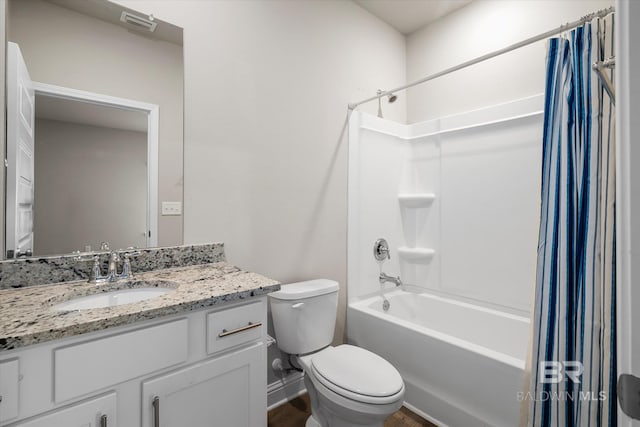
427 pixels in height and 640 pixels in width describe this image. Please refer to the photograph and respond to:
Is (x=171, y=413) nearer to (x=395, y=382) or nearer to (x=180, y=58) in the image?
(x=395, y=382)

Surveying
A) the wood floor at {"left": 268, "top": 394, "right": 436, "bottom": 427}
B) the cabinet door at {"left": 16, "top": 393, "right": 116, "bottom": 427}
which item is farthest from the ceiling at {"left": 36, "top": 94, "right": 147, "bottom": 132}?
the wood floor at {"left": 268, "top": 394, "right": 436, "bottom": 427}

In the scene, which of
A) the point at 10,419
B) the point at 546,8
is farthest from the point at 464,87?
the point at 10,419

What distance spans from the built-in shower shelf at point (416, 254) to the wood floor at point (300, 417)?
1.09 meters

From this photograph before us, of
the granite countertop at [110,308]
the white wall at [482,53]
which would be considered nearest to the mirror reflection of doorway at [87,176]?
the granite countertop at [110,308]

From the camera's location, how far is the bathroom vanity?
74 centimetres

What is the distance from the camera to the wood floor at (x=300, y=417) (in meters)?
1.70

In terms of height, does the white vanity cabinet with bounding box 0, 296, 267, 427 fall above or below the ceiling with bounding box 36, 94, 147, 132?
below

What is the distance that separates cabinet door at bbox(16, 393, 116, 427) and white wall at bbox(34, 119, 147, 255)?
2.30 feet

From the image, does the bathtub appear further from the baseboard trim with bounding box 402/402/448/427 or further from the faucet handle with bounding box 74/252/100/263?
the faucet handle with bounding box 74/252/100/263

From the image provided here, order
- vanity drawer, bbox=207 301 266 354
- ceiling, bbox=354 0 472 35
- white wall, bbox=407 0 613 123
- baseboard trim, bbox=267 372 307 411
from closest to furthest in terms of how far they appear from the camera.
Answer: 1. vanity drawer, bbox=207 301 266 354
2. baseboard trim, bbox=267 372 307 411
3. white wall, bbox=407 0 613 123
4. ceiling, bbox=354 0 472 35

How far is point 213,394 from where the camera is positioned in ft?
3.38

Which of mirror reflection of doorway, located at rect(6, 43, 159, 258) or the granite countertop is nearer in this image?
the granite countertop

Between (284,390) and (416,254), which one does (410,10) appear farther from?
(284,390)

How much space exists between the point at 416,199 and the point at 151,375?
84.3 inches
